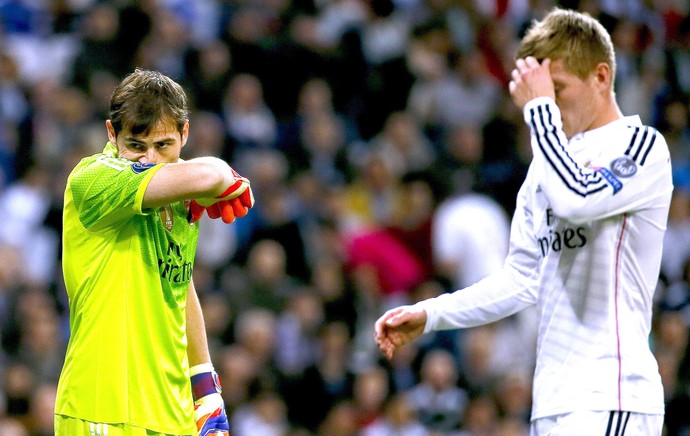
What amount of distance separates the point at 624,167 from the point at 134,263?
69.4 inches

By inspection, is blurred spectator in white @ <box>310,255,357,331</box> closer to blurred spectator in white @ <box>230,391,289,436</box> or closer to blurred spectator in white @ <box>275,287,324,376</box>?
blurred spectator in white @ <box>275,287,324,376</box>

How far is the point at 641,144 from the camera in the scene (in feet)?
14.3

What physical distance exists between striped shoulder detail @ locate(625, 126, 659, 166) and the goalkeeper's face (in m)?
1.63

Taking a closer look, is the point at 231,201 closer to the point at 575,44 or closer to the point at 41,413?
the point at 575,44

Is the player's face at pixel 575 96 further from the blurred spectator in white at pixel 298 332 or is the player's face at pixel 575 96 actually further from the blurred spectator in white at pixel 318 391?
the blurred spectator in white at pixel 298 332

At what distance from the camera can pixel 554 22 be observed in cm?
460

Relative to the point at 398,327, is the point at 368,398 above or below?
below

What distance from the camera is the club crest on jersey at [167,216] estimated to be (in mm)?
4164

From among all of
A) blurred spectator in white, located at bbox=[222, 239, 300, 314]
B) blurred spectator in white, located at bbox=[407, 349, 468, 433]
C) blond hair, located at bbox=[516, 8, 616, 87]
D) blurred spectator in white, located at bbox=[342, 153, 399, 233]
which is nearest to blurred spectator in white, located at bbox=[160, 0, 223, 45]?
blurred spectator in white, located at bbox=[342, 153, 399, 233]

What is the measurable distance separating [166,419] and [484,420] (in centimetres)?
564

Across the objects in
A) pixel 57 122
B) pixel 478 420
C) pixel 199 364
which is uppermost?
pixel 57 122

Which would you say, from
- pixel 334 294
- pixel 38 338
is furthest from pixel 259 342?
pixel 38 338

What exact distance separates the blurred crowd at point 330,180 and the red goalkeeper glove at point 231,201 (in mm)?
4372

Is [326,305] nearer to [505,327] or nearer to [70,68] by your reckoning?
[505,327]
